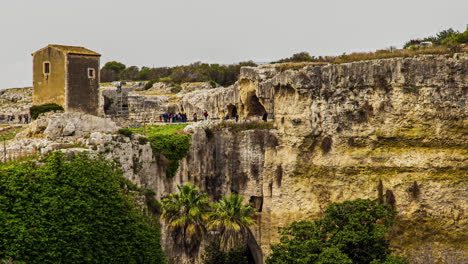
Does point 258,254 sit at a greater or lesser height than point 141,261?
lesser

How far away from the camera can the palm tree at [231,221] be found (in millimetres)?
35188

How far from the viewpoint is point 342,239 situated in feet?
95.0

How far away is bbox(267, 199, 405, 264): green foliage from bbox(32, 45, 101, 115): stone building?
15178mm

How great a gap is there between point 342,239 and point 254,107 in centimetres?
1937

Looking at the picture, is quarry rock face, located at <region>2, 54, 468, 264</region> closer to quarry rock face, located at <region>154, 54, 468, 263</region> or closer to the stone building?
quarry rock face, located at <region>154, 54, 468, 263</region>

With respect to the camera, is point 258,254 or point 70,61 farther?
point 258,254

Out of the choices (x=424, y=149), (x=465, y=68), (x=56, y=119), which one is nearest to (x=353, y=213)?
(x=424, y=149)

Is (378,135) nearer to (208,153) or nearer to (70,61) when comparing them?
(208,153)

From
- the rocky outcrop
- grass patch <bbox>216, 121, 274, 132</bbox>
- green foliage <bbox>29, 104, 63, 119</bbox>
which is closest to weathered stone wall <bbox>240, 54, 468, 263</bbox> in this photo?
grass patch <bbox>216, 121, 274, 132</bbox>

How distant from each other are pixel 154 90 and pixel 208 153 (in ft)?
103

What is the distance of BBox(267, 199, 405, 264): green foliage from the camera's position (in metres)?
28.3

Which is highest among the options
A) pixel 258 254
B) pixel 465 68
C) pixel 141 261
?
pixel 465 68

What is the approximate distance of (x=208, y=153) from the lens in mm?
40625

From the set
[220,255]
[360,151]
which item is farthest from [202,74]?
[220,255]
